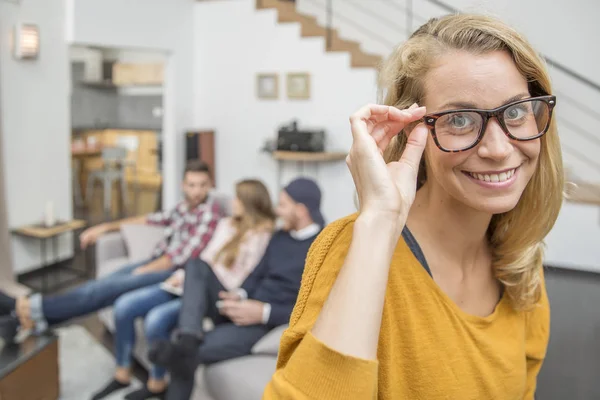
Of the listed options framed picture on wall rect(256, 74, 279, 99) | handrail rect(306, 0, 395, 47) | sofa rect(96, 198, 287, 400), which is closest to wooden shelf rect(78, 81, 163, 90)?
framed picture on wall rect(256, 74, 279, 99)

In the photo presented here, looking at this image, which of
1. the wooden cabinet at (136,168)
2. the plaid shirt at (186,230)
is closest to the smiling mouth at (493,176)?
the plaid shirt at (186,230)

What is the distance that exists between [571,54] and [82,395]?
5052 millimetres

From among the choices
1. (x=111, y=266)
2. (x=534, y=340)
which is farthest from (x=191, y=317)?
(x=534, y=340)

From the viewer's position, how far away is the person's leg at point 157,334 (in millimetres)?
2986

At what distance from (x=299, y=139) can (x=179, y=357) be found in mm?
3554

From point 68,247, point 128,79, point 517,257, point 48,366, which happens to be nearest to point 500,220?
point 517,257

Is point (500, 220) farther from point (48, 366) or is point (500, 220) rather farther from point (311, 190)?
point (48, 366)

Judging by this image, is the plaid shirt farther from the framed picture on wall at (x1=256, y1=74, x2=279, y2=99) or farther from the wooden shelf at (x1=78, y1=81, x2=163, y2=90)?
the wooden shelf at (x1=78, y1=81, x2=163, y2=90)

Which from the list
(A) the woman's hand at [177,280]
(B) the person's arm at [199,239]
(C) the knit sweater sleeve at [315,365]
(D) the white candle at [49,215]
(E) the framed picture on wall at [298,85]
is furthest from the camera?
(E) the framed picture on wall at [298,85]

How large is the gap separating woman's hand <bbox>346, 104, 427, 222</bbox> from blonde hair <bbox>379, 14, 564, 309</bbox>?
9 centimetres

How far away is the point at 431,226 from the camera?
1.02 m

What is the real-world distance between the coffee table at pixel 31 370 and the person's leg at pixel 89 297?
6.4 inches

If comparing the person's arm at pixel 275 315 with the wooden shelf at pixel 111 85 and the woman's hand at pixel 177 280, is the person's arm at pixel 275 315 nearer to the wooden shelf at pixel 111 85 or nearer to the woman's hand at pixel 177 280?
the woman's hand at pixel 177 280

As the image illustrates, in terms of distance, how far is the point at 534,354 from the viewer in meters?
1.13
